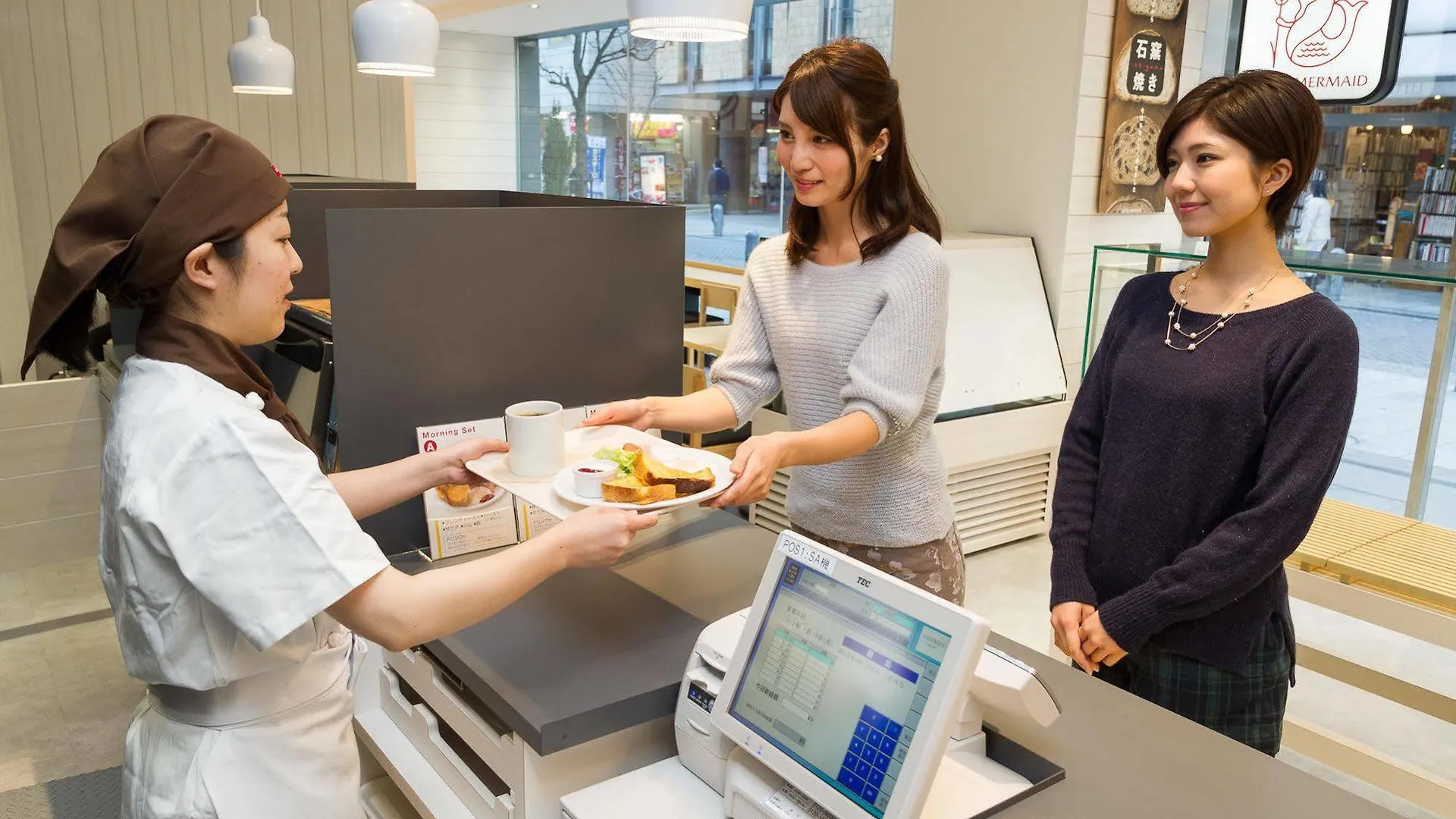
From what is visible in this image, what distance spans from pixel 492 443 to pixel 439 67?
9.61 meters

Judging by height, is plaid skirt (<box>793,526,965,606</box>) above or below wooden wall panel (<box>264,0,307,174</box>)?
below

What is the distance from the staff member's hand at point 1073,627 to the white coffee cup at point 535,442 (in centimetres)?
77

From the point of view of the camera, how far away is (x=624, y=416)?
5.67 ft

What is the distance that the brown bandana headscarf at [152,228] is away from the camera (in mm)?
1003

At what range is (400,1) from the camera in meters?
3.09

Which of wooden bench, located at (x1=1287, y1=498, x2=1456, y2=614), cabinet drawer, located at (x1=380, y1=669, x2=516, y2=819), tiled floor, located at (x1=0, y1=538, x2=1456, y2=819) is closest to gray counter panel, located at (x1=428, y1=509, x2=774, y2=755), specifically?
cabinet drawer, located at (x1=380, y1=669, x2=516, y2=819)

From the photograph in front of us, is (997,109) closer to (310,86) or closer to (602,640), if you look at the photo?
(602,640)

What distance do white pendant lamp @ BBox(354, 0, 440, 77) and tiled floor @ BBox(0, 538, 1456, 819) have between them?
2013 mm

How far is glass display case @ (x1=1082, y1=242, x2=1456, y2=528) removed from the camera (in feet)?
6.17

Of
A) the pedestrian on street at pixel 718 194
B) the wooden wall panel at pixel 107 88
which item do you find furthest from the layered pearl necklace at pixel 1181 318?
the pedestrian on street at pixel 718 194

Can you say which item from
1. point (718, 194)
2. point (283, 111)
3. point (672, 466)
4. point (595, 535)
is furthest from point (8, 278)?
point (595, 535)

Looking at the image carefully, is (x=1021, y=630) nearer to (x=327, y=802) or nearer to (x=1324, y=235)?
(x=1324, y=235)

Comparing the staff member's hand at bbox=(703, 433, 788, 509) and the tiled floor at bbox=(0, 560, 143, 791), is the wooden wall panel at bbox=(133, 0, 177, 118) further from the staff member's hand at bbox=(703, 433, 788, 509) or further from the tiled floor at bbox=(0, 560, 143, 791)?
the staff member's hand at bbox=(703, 433, 788, 509)

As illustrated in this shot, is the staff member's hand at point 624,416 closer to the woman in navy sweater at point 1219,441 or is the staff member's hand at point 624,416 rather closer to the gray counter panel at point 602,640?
the gray counter panel at point 602,640
